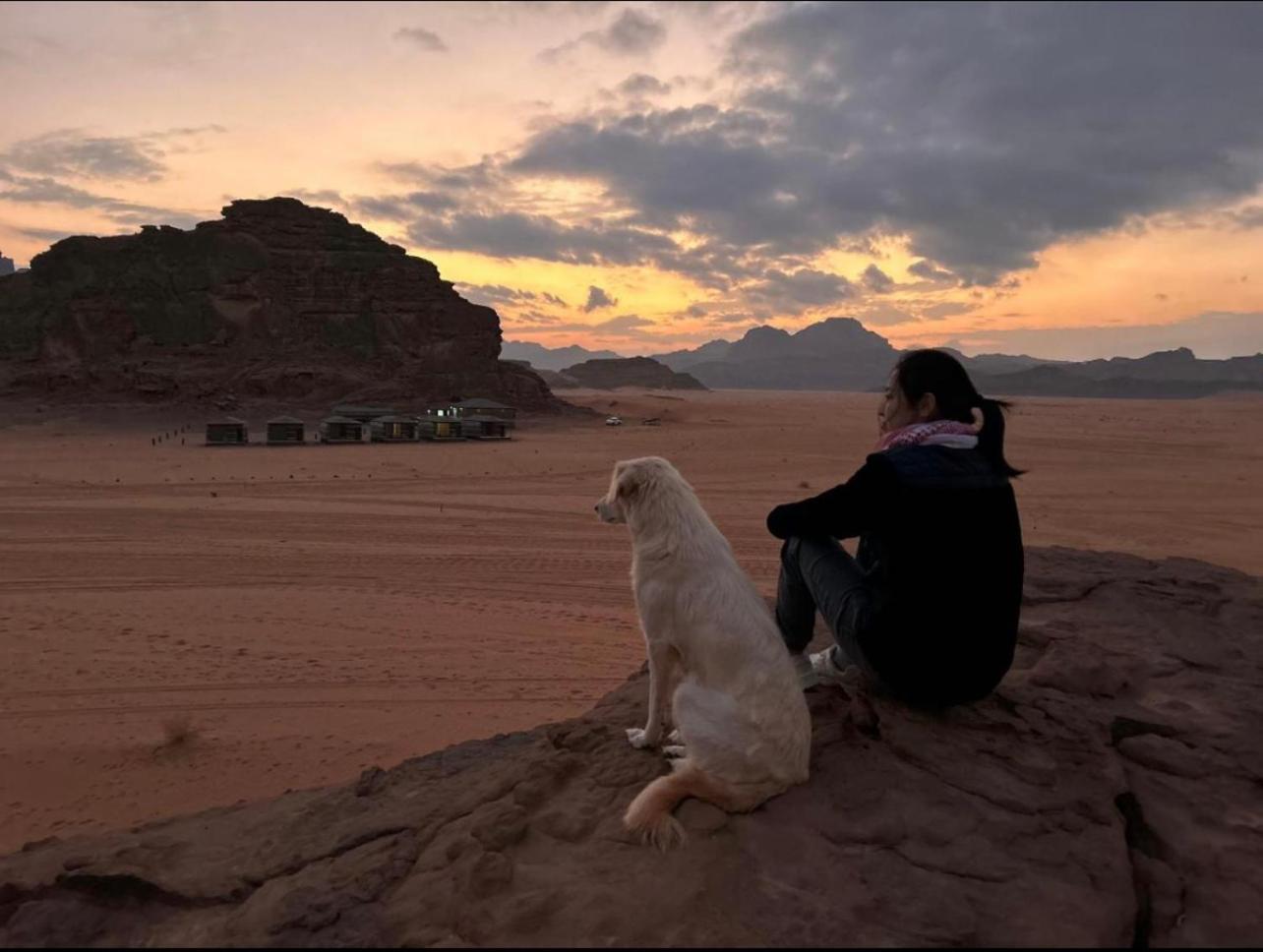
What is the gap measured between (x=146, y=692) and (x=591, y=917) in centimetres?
588

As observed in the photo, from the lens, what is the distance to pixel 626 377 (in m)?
133

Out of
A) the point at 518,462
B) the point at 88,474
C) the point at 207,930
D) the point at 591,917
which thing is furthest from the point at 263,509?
the point at 591,917

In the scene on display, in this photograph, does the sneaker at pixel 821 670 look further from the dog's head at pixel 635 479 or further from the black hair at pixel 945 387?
the black hair at pixel 945 387

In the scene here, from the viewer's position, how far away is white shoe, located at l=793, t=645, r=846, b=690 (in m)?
4.18

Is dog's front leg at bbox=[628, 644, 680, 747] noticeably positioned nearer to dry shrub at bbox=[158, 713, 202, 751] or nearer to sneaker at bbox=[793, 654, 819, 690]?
sneaker at bbox=[793, 654, 819, 690]

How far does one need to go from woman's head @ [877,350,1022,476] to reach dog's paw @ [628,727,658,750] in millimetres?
1894

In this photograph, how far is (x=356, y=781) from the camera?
4.59 m

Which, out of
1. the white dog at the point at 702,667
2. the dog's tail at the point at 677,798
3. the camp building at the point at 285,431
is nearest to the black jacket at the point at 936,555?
the white dog at the point at 702,667

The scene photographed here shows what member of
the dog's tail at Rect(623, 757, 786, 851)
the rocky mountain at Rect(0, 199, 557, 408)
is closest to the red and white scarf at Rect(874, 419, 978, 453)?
the dog's tail at Rect(623, 757, 786, 851)

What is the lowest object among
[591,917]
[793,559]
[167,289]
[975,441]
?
[591,917]

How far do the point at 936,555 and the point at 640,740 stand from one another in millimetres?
1664

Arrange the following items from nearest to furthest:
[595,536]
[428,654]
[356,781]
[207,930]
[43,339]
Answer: [207,930] < [356,781] < [428,654] < [595,536] < [43,339]

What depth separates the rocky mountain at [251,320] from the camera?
49.0m

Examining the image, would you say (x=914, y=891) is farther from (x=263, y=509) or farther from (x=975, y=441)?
(x=263, y=509)
